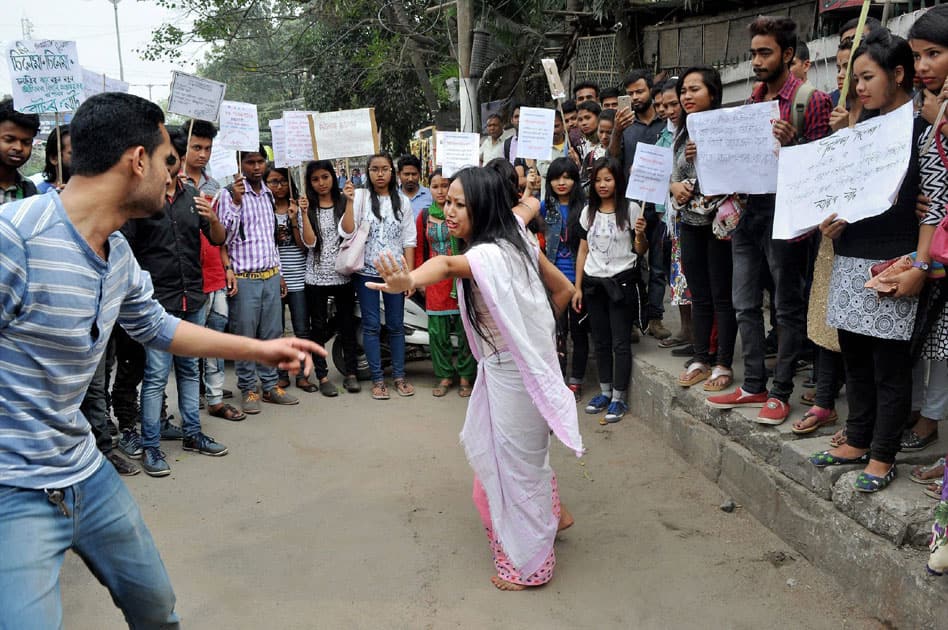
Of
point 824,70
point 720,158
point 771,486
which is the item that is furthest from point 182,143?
point 824,70

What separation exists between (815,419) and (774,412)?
0.24m

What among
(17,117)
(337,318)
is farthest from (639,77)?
(17,117)

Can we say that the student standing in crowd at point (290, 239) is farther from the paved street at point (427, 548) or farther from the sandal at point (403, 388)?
the paved street at point (427, 548)

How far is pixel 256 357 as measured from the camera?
7.31 feet

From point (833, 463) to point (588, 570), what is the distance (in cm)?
122

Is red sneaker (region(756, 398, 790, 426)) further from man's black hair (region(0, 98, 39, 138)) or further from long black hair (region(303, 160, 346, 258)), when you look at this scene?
man's black hair (region(0, 98, 39, 138))

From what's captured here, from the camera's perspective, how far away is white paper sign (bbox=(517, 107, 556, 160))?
6.20m

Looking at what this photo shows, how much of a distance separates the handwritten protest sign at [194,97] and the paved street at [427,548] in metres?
2.41

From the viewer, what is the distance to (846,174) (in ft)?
10.5

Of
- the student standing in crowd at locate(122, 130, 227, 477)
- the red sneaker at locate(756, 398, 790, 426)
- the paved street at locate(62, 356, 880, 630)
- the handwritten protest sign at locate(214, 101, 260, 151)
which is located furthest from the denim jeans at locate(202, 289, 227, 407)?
the red sneaker at locate(756, 398, 790, 426)

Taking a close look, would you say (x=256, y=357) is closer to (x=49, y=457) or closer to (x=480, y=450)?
(x=49, y=457)

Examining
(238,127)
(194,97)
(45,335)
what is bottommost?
(45,335)

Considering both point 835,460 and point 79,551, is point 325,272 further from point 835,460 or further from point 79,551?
point 79,551

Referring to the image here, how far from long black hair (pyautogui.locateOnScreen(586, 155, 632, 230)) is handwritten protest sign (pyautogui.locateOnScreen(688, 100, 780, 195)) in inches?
44.7
